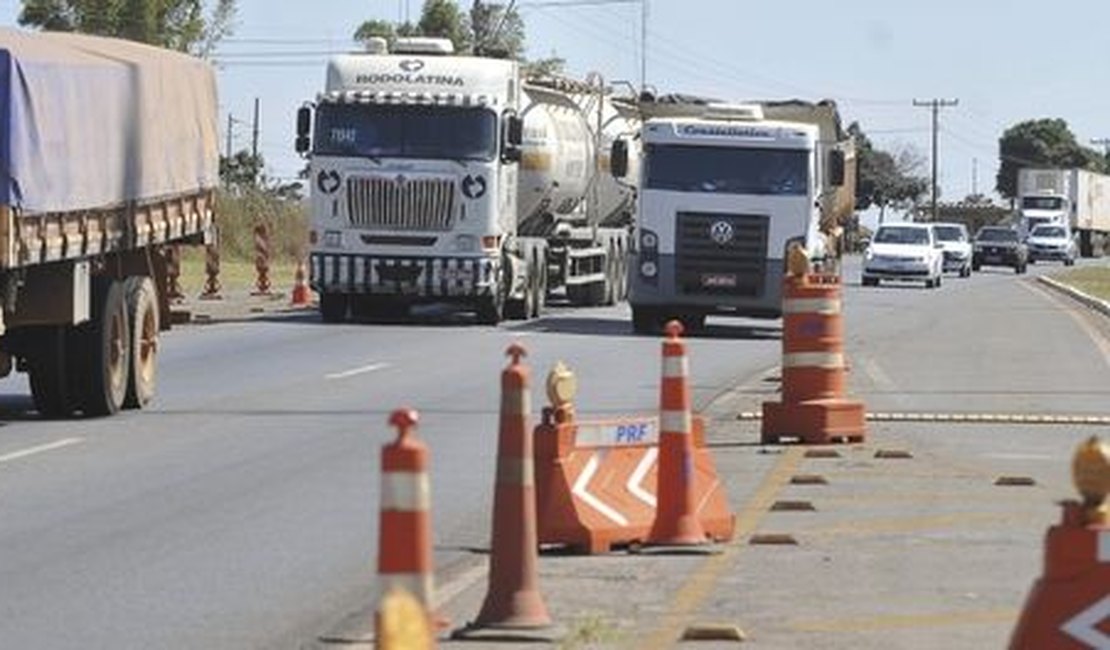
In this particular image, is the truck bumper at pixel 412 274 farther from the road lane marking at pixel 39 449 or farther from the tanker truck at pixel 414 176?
the road lane marking at pixel 39 449

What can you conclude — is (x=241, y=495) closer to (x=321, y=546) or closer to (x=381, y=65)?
(x=321, y=546)

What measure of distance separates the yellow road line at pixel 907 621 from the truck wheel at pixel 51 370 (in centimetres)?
1017

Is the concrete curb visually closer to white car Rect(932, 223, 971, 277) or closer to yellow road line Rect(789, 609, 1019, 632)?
white car Rect(932, 223, 971, 277)

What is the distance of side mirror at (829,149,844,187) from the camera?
117ft

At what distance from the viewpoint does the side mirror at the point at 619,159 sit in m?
37.3

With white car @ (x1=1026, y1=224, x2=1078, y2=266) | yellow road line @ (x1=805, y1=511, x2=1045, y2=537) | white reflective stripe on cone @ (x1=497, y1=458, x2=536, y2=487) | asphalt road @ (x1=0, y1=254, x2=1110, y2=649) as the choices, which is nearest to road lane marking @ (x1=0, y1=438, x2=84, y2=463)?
asphalt road @ (x1=0, y1=254, x2=1110, y2=649)

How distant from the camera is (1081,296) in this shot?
171 feet

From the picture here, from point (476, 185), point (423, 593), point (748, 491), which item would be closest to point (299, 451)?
point (748, 491)

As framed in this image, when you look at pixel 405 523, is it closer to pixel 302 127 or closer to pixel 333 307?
pixel 302 127

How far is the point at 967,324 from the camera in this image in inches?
1569

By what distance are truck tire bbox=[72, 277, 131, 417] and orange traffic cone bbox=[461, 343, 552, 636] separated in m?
9.96

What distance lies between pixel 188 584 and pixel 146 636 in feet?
4.57

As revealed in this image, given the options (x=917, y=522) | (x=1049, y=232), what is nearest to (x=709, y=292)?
(x=917, y=522)

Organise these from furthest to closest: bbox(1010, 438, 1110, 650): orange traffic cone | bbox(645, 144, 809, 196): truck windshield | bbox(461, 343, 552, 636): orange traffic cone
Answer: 1. bbox(645, 144, 809, 196): truck windshield
2. bbox(461, 343, 552, 636): orange traffic cone
3. bbox(1010, 438, 1110, 650): orange traffic cone
